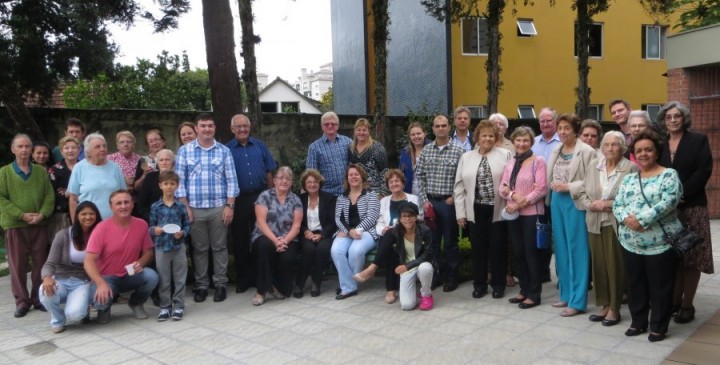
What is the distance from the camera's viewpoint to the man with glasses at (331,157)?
710 cm

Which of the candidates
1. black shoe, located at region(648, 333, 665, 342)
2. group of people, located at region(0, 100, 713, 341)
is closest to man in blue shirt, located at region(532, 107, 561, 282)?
group of people, located at region(0, 100, 713, 341)

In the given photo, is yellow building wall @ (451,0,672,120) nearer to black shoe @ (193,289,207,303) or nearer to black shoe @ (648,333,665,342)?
black shoe @ (193,289,207,303)

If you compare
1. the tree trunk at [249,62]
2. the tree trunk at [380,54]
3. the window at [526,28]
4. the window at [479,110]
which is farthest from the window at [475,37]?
the tree trunk at [249,62]

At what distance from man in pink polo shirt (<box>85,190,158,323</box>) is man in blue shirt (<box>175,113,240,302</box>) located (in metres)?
0.67

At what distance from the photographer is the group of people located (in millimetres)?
4863

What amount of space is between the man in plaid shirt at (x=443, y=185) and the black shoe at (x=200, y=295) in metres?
2.60

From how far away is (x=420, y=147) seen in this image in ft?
23.4

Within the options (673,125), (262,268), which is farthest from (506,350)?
(262,268)

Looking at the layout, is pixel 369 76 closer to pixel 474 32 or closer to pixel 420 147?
pixel 474 32

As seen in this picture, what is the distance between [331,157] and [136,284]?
2.60 meters

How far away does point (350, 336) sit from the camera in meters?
5.12

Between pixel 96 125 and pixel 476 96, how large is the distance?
40.1 feet

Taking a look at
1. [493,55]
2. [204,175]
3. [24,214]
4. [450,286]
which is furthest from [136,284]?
[493,55]

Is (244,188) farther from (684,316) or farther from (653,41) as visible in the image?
(653,41)
